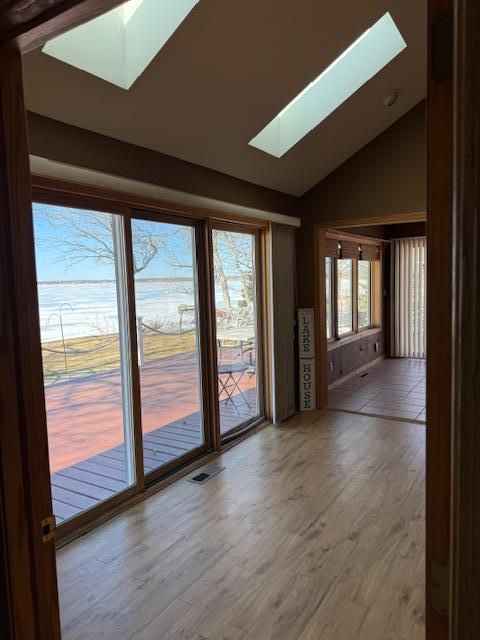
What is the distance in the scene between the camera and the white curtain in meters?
8.39

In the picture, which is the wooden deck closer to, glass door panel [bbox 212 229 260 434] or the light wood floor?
the light wood floor

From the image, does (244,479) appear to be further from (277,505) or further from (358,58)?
(358,58)

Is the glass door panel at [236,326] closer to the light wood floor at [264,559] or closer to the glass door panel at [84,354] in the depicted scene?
the light wood floor at [264,559]

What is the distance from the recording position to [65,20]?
916 millimetres

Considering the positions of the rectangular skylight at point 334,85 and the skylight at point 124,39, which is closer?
the skylight at point 124,39

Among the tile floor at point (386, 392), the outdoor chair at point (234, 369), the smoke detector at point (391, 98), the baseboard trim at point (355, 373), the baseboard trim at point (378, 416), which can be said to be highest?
the smoke detector at point (391, 98)

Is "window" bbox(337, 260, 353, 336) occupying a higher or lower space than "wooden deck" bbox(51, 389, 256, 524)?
higher

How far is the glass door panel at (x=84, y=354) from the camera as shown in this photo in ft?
9.16

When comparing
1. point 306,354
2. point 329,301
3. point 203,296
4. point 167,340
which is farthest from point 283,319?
point 329,301

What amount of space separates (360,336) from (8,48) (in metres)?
7.19

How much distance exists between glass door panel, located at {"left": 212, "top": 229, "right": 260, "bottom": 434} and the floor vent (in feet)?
1.83

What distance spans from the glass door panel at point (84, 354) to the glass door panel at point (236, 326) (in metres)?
1.24
